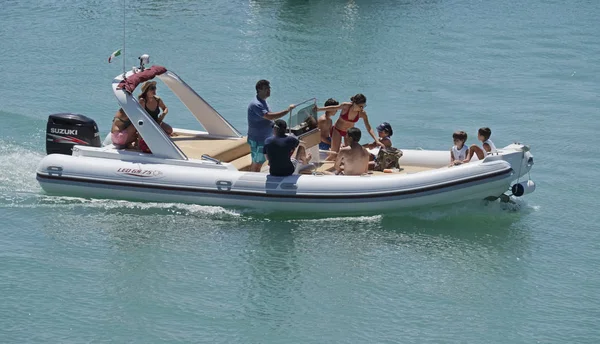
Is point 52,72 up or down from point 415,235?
up

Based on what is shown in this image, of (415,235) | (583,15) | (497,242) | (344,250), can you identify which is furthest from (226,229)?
(583,15)

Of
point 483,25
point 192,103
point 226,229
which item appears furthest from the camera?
point 483,25

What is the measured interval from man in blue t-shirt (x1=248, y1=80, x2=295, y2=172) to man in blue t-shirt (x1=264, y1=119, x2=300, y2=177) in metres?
0.23

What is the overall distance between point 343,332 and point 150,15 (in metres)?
17.3

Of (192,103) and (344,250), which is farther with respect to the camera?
(192,103)

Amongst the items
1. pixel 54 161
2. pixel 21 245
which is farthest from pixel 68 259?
pixel 54 161

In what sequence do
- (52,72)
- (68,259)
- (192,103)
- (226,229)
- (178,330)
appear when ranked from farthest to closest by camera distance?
(52,72) → (192,103) → (226,229) → (68,259) → (178,330)

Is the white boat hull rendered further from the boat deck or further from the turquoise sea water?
the boat deck

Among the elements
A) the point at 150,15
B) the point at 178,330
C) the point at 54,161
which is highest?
the point at 150,15

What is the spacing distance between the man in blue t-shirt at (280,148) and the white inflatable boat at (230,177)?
0.14m

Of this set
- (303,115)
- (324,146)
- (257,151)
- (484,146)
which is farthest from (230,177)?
(484,146)

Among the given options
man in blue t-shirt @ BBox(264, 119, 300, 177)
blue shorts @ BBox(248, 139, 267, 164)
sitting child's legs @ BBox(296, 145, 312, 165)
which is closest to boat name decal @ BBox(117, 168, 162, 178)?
blue shorts @ BBox(248, 139, 267, 164)

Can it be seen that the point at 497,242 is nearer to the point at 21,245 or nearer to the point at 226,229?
the point at 226,229

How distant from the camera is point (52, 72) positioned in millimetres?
19203
